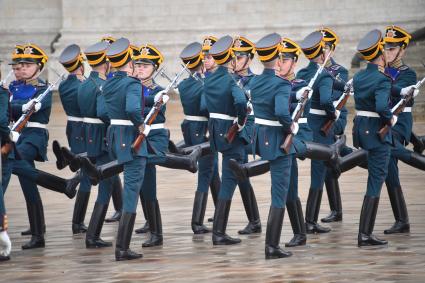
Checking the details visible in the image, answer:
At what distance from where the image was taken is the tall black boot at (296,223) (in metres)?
11.8

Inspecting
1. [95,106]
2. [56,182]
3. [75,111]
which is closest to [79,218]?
[56,182]

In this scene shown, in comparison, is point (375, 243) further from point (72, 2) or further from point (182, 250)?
point (72, 2)

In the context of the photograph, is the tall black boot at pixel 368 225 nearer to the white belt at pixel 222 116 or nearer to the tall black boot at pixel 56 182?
the white belt at pixel 222 116

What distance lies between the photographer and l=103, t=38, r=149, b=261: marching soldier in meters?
11.4

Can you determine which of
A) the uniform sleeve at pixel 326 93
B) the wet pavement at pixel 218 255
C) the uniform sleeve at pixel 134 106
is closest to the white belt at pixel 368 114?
the uniform sleeve at pixel 326 93

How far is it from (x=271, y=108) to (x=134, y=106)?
1.09 m

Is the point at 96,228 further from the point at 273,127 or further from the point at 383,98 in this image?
the point at 383,98

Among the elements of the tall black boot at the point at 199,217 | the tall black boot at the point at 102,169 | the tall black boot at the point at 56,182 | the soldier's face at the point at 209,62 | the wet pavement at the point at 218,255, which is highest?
the soldier's face at the point at 209,62

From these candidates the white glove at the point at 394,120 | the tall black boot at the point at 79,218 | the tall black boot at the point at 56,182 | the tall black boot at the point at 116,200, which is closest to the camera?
the white glove at the point at 394,120

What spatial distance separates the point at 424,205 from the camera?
14.2m

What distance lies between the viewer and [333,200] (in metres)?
13.5

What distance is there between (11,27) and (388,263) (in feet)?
86.4

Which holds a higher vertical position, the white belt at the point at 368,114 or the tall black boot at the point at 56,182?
the white belt at the point at 368,114

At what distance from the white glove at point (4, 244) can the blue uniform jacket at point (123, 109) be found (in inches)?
43.2
